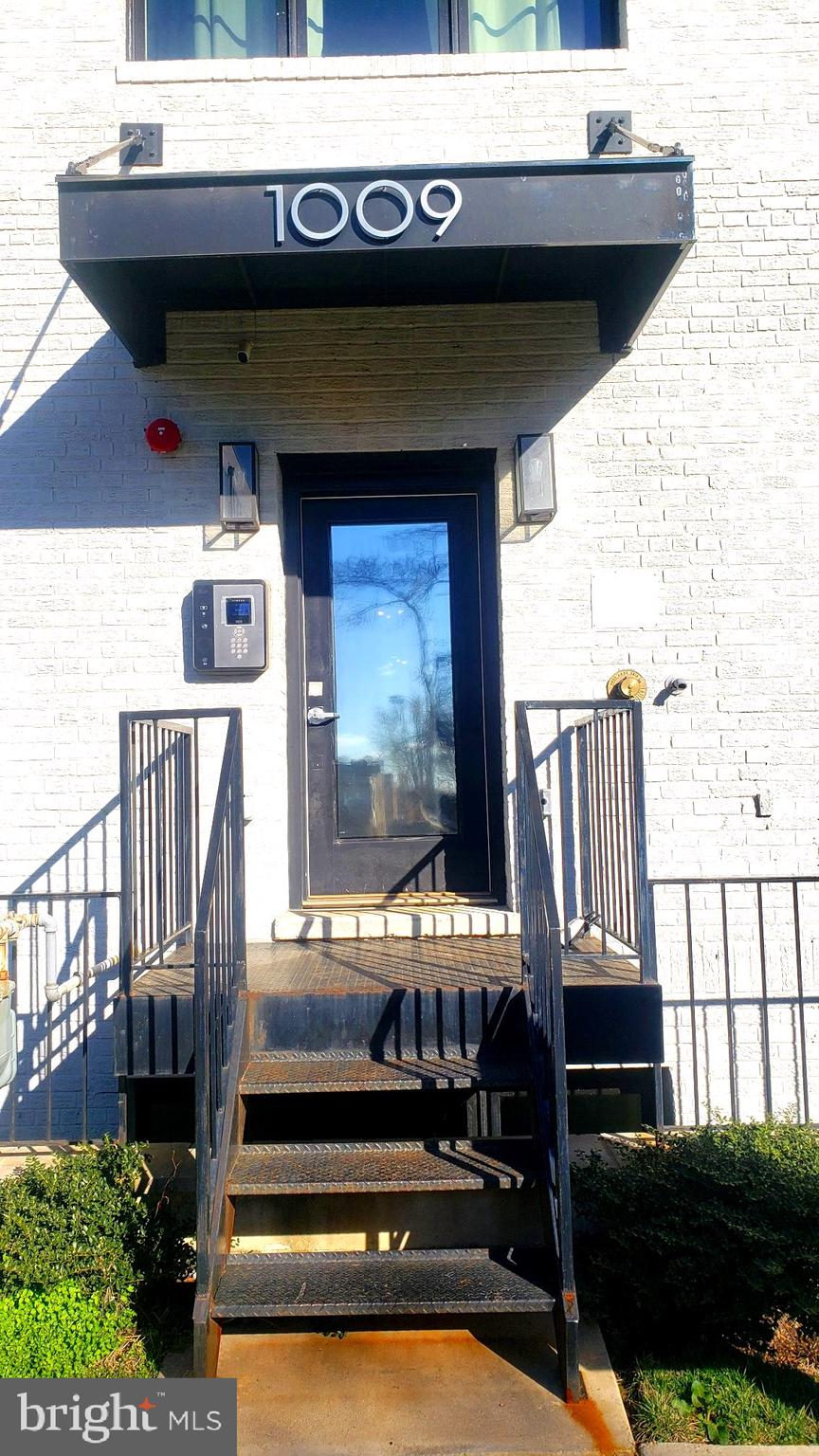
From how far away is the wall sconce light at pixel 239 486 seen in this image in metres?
4.39

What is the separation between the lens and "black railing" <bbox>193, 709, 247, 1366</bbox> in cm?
271

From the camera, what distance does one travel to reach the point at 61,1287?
113 inches

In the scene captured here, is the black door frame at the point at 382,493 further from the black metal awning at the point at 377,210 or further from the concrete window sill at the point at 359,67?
the concrete window sill at the point at 359,67

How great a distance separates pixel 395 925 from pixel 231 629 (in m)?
1.48

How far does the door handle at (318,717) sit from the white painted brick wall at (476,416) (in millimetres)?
246

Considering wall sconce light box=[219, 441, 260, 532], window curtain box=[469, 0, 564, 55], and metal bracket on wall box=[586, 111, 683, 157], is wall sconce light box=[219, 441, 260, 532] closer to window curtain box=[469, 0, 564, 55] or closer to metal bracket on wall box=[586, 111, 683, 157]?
metal bracket on wall box=[586, 111, 683, 157]

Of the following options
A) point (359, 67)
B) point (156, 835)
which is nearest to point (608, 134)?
point (359, 67)

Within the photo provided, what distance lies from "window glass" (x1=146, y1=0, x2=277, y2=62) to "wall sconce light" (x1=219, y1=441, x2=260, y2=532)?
1.96m

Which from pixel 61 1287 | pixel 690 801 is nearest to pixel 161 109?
pixel 690 801

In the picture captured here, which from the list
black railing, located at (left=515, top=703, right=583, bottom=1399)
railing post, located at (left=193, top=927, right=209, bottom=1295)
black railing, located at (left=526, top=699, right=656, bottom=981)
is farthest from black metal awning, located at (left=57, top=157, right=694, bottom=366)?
railing post, located at (left=193, top=927, right=209, bottom=1295)

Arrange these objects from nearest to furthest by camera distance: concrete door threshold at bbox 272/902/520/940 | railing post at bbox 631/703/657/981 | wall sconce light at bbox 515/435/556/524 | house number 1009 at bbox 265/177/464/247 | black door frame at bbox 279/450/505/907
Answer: railing post at bbox 631/703/657/981 → house number 1009 at bbox 265/177/464/247 → concrete door threshold at bbox 272/902/520/940 → wall sconce light at bbox 515/435/556/524 → black door frame at bbox 279/450/505/907

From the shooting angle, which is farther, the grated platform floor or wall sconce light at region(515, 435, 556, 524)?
wall sconce light at region(515, 435, 556, 524)

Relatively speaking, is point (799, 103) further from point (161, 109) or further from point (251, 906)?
point (251, 906)

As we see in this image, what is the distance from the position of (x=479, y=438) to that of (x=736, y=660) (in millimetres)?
1545
